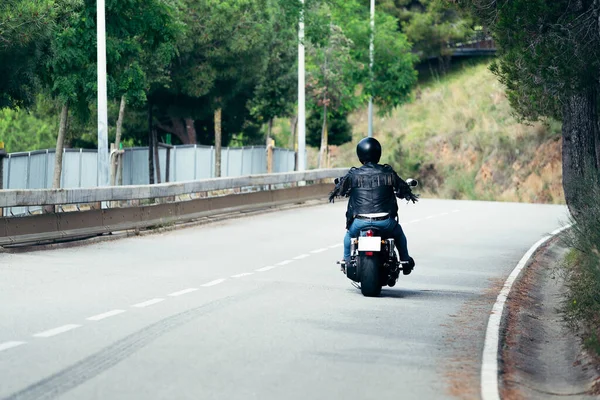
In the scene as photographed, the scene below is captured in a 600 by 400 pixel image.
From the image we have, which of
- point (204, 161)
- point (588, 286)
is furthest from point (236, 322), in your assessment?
point (204, 161)

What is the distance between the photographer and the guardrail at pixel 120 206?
21.6m

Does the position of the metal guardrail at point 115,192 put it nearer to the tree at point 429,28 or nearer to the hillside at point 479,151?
the hillside at point 479,151

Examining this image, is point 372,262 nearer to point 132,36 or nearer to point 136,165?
point 132,36

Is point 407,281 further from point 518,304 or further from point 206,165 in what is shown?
point 206,165

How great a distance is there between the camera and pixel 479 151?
53.8 meters

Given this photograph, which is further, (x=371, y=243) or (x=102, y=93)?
(x=102, y=93)

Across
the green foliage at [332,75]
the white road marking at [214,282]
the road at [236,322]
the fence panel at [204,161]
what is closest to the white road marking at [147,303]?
the road at [236,322]

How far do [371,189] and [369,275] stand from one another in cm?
104

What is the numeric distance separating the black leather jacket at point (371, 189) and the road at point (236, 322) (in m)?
1.11

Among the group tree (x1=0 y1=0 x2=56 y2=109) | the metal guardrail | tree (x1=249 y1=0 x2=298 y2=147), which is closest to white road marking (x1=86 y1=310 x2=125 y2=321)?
the metal guardrail

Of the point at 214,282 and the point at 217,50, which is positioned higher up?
the point at 217,50

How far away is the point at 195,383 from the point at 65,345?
216 cm

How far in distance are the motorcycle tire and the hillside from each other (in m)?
27.9

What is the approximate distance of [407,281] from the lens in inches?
709
